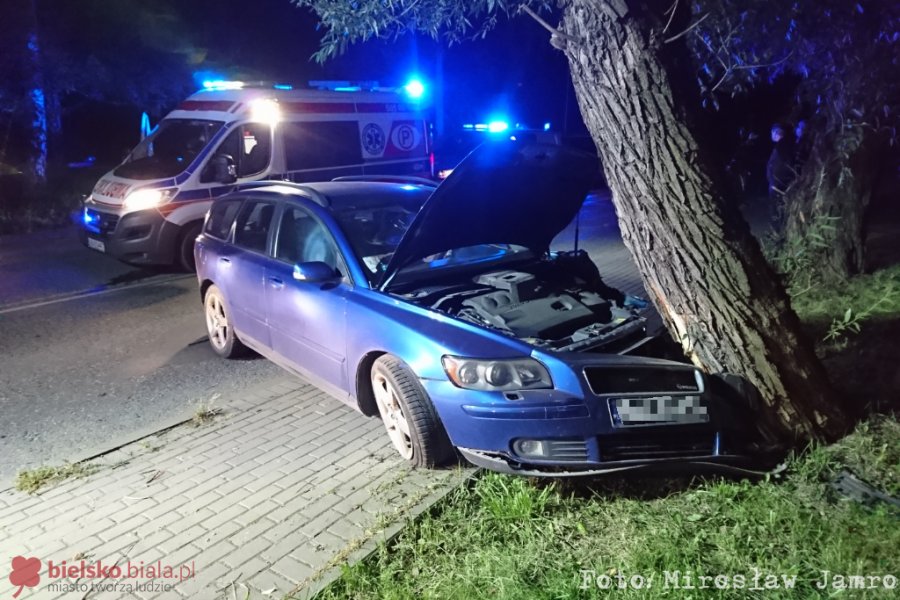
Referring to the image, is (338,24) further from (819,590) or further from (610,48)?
(819,590)

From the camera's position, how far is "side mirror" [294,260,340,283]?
4.12 meters

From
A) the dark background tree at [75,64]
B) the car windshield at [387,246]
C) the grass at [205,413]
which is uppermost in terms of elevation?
the dark background tree at [75,64]

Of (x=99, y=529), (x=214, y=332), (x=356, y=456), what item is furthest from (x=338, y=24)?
(x=99, y=529)

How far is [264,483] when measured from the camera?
3.71m

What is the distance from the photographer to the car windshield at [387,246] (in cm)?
433

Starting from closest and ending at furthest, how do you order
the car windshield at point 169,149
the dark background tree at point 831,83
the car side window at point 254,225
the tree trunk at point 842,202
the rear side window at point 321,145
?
the car side window at point 254,225, the dark background tree at point 831,83, the tree trunk at point 842,202, the car windshield at point 169,149, the rear side window at point 321,145

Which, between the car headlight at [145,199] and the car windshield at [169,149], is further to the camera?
the car windshield at [169,149]

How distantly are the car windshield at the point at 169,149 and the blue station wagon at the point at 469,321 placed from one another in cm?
373

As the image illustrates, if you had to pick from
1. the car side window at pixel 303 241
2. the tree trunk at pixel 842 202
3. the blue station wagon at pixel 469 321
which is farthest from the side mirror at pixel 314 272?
the tree trunk at pixel 842 202

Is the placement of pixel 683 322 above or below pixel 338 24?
below

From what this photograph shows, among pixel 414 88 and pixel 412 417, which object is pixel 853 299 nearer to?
pixel 412 417

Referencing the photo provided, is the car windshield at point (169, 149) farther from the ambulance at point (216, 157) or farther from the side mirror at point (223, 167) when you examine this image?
the side mirror at point (223, 167)

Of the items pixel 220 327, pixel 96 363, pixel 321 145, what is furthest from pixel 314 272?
pixel 321 145

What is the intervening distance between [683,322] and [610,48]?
151 centimetres
